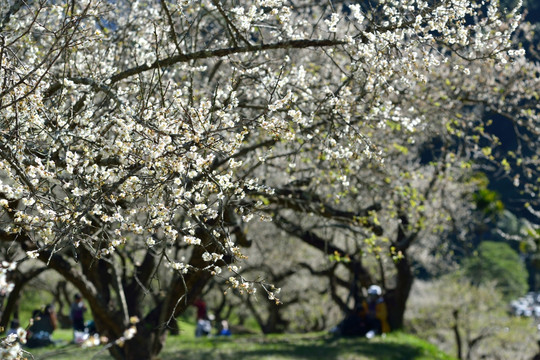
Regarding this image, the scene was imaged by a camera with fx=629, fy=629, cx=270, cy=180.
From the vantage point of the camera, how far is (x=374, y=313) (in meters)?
16.7

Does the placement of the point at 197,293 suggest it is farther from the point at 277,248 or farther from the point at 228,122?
the point at 277,248

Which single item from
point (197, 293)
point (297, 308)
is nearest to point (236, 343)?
point (197, 293)

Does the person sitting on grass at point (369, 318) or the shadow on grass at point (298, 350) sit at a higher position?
the person sitting on grass at point (369, 318)

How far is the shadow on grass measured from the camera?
42.6 ft

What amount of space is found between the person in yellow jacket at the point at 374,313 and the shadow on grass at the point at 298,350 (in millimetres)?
766

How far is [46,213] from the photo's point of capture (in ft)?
16.9

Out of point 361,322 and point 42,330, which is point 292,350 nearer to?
point 361,322

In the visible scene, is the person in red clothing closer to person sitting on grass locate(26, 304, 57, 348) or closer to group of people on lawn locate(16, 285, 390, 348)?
group of people on lawn locate(16, 285, 390, 348)

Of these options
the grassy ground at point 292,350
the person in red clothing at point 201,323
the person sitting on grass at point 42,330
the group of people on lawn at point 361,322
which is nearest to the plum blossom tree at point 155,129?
the grassy ground at point 292,350

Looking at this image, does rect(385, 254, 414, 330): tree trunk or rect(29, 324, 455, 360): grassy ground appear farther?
rect(385, 254, 414, 330): tree trunk

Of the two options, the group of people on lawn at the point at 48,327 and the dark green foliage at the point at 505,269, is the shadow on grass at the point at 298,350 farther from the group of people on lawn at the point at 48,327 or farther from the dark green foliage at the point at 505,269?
the dark green foliage at the point at 505,269

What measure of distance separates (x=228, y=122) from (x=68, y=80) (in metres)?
1.72

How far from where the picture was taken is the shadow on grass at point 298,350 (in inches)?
511

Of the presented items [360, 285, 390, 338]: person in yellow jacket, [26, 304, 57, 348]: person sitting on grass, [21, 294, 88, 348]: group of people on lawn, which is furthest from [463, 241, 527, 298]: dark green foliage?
[26, 304, 57, 348]: person sitting on grass
